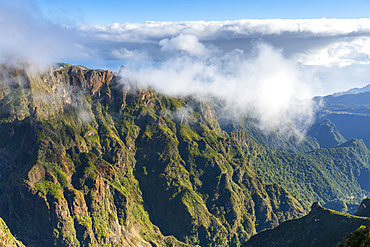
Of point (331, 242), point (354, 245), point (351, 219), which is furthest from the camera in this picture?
point (351, 219)

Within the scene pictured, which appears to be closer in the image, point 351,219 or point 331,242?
point 331,242

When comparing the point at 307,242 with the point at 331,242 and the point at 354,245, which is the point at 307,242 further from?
the point at 354,245

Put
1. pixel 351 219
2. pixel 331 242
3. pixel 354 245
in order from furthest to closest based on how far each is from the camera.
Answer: pixel 351 219 < pixel 331 242 < pixel 354 245

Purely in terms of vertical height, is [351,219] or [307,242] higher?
[351,219]

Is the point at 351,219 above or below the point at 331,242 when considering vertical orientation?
above

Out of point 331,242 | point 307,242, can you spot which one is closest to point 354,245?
point 331,242

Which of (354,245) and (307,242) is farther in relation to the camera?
(307,242)

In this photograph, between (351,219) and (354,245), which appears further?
(351,219)

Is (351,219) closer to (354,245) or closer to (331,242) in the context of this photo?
(331,242)

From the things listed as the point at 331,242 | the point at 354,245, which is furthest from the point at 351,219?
the point at 354,245
